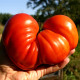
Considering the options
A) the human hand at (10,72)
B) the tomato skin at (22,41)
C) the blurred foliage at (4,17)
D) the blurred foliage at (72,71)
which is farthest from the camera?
the blurred foliage at (4,17)

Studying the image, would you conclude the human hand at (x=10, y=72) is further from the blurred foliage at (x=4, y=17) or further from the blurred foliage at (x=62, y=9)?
the blurred foliage at (x=4, y=17)

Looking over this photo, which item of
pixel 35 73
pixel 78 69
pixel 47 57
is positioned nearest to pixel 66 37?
pixel 47 57

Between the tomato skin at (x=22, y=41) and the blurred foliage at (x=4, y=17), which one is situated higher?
the tomato skin at (x=22, y=41)

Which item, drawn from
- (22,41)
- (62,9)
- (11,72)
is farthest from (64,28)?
(62,9)

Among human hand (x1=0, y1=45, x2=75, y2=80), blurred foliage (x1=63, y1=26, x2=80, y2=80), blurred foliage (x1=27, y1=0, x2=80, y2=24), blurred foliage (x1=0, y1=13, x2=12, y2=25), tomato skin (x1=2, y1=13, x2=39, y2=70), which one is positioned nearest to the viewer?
tomato skin (x1=2, y1=13, x2=39, y2=70)

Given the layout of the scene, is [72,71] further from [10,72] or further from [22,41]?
[22,41]

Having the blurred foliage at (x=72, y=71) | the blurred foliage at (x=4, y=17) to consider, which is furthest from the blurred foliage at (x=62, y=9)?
the blurred foliage at (x=72, y=71)

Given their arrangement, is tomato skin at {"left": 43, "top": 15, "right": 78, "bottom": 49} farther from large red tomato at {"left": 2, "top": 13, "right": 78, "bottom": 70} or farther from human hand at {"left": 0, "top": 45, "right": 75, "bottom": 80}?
human hand at {"left": 0, "top": 45, "right": 75, "bottom": 80}

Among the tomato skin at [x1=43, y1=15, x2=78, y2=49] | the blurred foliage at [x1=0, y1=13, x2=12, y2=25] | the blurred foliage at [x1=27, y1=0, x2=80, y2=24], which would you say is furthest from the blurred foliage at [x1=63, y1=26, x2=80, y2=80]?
the blurred foliage at [x1=0, y1=13, x2=12, y2=25]

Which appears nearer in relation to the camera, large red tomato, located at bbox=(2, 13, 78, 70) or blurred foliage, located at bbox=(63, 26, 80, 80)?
large red tomato, located at bbox=(2, 13, 78, 70)
